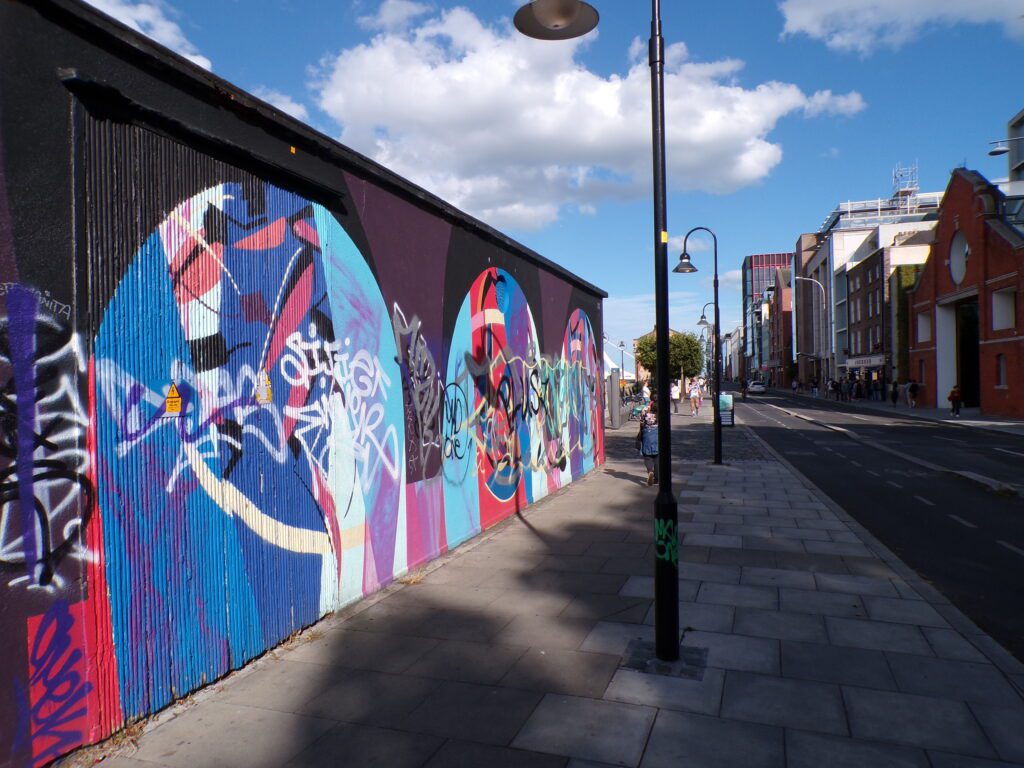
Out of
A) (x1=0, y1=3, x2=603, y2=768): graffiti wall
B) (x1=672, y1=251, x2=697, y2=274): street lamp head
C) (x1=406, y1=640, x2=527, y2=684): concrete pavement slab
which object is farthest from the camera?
(x1=672, y1=251, x2=697, y2=274): street lamp head

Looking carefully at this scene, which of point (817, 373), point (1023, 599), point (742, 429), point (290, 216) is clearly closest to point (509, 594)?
point (290, 216)

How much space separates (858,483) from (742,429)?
13423 millimetres

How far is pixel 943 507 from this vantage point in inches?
408

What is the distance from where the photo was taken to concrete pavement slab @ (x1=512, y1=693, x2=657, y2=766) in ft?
11.2

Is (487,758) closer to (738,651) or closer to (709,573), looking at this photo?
(738,651)

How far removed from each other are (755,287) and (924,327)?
376 feet

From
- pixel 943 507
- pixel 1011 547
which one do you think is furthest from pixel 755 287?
pixel 1011 547

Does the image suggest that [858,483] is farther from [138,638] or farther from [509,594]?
[138,638]

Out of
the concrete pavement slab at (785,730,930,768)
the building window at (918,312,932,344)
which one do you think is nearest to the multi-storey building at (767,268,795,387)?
the building window at (918,312,932,344)

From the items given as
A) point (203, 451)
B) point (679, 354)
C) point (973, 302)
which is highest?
point (973, 302)

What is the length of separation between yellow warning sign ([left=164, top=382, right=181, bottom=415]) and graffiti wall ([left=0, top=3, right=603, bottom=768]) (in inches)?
0.6

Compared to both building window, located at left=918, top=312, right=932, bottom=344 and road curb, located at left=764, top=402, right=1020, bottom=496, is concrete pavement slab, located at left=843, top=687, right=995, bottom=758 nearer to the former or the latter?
road curb, located at left=764, top=402, right=1020, bottom=496

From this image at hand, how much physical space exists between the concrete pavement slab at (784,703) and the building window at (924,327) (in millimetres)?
42844

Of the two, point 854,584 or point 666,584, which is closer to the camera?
point 666,584
